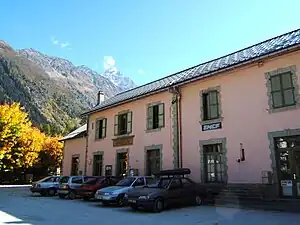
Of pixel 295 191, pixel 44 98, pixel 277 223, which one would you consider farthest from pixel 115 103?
pixel 44 98

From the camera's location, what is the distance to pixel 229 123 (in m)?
15.3

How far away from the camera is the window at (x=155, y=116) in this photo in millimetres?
19125

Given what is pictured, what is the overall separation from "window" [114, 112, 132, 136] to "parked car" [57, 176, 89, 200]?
4.72 metres

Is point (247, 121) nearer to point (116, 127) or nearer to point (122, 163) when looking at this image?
point (122, 163)

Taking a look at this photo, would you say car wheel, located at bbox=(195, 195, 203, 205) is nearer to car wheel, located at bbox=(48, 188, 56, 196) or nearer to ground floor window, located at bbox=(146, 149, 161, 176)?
ground floor window, located at bbox=(146, 149, 161, 176)

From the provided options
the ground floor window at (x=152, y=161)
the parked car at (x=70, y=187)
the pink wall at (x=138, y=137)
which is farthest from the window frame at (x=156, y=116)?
the parked car at (x=70, y=187)

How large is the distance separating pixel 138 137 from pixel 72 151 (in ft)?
33.0

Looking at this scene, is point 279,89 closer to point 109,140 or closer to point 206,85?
point 206,85

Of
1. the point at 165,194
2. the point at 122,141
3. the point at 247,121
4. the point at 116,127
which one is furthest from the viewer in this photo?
the point at 116,127

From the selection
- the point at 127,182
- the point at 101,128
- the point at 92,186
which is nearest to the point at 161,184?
the point at 127,182

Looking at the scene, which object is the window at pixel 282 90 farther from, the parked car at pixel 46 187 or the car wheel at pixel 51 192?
the car wheel at pixel 51 192

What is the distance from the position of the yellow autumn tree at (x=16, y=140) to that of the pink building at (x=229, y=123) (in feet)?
44.7

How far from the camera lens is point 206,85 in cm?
1688

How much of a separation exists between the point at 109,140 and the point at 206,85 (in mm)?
9530
